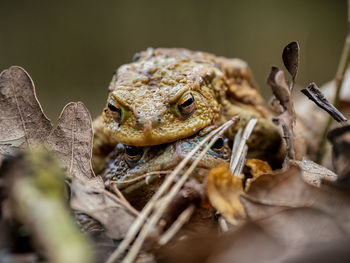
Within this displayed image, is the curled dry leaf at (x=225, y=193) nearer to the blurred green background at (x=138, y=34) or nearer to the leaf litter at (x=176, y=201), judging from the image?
the leaf litter at (x=176, y=201)

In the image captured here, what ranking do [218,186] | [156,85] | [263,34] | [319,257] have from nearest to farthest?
[319,257]
[218,186]
[156,85]
[263,34]

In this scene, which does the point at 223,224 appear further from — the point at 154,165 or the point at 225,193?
the point at 154,165

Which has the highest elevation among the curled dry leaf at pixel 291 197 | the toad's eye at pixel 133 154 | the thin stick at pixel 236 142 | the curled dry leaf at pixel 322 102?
the curled dry leaf at pixel 322 102

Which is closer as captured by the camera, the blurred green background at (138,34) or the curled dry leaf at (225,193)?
the curled dry leaf at (225,193)

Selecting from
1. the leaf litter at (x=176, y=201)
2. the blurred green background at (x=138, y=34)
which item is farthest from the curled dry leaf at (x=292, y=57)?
the blurred green background at (x=138, y=34)

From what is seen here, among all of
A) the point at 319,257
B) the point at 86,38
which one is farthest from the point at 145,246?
the point at 86,38

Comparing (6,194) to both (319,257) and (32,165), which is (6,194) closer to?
(32,165)

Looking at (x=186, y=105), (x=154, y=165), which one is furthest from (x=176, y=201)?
(x=186, y=105)
